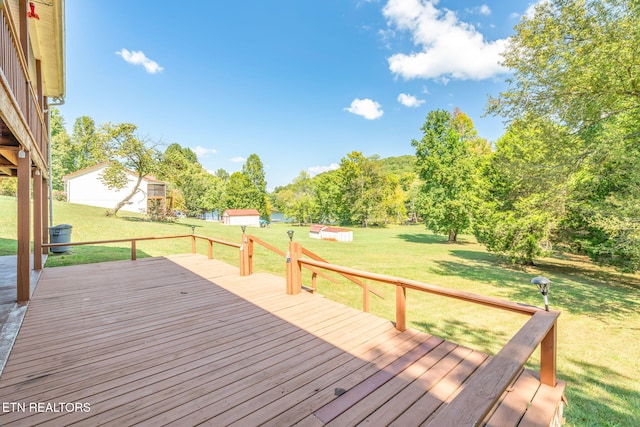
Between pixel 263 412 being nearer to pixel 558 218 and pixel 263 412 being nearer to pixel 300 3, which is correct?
pixel 558 218

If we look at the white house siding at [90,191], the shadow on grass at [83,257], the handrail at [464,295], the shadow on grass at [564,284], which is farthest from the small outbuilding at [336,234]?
the handrail at [464,295]

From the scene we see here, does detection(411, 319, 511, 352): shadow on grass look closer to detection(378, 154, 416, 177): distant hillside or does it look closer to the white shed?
the white shed

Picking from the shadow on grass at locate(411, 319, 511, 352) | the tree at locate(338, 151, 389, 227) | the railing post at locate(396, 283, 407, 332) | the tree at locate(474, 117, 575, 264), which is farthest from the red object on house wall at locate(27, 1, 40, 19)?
the tree at locate(338, 151, 389, 227)

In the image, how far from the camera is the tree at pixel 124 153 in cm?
1891

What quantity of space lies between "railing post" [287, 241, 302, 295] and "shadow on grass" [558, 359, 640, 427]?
12.3 feet

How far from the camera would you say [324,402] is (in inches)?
86.4

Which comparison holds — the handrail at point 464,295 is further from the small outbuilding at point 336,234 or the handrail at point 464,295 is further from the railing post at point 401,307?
the small outbuilding at point 336,234

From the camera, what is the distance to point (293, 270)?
16.1ft

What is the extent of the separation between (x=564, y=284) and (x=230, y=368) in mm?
12345

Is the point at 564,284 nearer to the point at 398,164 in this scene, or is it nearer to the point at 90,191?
the point at 90,191

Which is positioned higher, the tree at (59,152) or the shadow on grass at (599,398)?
the tree at (59,152)

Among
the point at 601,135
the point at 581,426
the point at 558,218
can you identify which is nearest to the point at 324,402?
the point at 581,426

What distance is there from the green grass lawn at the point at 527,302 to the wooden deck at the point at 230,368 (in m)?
1.93

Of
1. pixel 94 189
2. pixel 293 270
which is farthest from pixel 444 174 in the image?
pixel 94 189
